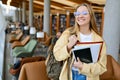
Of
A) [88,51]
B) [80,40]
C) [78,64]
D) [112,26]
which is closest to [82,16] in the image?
[80,40]

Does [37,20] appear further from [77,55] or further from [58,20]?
[77,55]

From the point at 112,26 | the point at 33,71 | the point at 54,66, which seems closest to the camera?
the point at 54,66

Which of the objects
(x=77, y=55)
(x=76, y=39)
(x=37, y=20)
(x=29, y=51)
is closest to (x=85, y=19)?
(x=76, y=39)

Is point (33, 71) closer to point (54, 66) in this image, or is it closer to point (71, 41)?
point (54, 66)

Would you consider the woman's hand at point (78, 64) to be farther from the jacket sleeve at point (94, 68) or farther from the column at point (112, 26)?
the column at point (112, 26)

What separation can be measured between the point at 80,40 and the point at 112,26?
10.2 ft

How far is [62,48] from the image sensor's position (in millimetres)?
1924

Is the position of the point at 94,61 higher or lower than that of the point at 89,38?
lower

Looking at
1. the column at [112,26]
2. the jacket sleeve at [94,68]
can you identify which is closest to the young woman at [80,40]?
the jacket sleeve at [94,68]

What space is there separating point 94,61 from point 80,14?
435 mm

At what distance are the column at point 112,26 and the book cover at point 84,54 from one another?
3.04 m

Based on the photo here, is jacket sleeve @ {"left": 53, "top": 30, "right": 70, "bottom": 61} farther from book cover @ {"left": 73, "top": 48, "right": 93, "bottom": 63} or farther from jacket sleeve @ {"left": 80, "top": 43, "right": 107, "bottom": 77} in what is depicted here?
jacket sleeve @ {"left": 80, "top": 43, "right": 107, "bottom": 77}

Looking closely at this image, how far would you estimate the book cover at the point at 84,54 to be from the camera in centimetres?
191

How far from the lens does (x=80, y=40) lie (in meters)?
1.97
